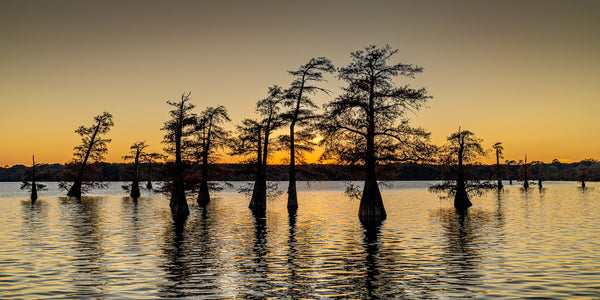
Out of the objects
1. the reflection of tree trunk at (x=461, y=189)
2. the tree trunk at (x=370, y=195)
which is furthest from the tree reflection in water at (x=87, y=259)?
the reflection of tree trunk at (x=461, y=189)

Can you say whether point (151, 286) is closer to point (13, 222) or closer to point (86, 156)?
point (13, 222)

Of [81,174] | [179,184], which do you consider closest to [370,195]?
[179,184]

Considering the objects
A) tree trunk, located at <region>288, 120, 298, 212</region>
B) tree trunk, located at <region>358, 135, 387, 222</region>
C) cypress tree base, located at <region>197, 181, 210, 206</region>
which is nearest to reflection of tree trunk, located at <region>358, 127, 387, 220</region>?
tree trunk, located at <region>358, 135, 387, 222</region>

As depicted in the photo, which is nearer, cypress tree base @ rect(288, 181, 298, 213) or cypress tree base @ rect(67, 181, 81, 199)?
cypress tree base @ rect(288, 181, 298, 213)

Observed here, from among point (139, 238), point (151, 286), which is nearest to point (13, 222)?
point (139, 238)

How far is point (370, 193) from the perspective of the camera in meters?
45.0

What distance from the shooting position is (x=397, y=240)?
1259 inches

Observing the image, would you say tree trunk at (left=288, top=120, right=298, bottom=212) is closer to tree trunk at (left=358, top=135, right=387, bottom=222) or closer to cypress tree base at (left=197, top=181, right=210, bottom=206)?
tree trunk at (left=358, top=135, right=387, bottom=222)

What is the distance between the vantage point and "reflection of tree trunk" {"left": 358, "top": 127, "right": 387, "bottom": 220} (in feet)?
146

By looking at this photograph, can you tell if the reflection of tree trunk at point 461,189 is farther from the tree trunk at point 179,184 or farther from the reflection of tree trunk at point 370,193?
the tree trunk at point 179,184

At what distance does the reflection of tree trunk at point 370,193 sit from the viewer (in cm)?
4441

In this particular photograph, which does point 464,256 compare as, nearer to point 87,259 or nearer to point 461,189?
point 87,259

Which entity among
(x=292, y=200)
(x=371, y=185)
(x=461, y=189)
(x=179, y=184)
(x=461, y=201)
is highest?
(x=179, y=184)

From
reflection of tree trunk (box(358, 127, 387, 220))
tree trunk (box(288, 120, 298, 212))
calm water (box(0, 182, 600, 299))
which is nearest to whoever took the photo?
calm water (box(0, 182, 600, 299))
